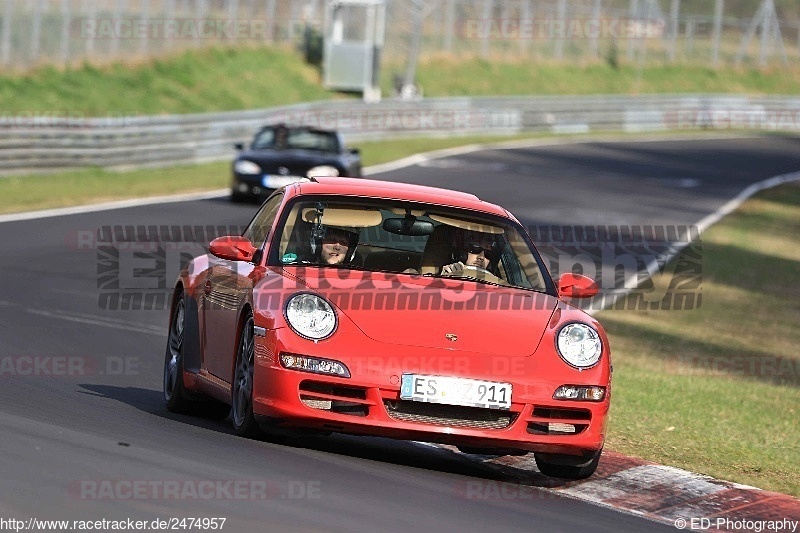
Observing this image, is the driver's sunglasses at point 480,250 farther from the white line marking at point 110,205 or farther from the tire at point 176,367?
the white line marking at point 110,205

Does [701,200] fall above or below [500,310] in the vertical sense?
below

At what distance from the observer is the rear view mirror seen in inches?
366

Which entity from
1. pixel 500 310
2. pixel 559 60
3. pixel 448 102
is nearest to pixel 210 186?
pixel 448 102

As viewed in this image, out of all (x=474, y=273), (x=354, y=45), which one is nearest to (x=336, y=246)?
(x=474, y=273)

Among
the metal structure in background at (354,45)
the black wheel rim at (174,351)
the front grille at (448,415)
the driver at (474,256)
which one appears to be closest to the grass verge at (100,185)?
the black wheel rim at (174,351)

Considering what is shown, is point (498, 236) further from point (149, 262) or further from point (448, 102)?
point (448, 102)

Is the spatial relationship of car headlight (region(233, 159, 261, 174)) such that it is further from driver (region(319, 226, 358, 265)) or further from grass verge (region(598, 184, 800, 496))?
driver (region(319, 226, 358, 265))

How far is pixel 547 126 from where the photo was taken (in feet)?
168

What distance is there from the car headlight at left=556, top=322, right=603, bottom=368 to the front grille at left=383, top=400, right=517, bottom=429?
0.46 meters

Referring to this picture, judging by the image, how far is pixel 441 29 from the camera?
59781 mm

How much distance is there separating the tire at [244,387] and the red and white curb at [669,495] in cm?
128

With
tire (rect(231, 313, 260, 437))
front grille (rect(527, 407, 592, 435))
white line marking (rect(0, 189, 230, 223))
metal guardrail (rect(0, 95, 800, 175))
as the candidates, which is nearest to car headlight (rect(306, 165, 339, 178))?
white line marking (rect(0, 189, 230, 223))

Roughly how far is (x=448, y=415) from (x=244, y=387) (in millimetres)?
1101

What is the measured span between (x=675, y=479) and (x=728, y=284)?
14176 mm
